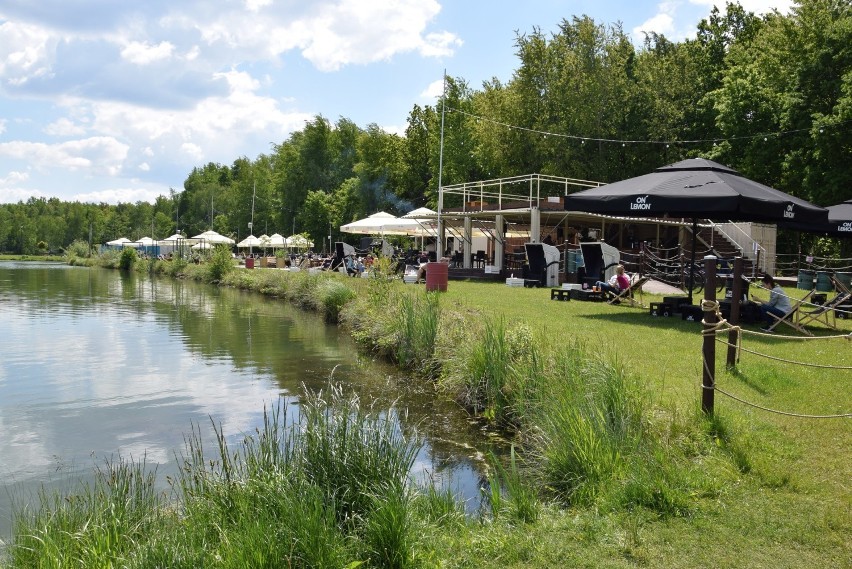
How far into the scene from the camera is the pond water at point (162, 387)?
8039mm

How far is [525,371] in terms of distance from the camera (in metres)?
8.31

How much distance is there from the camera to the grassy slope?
14.6 ft

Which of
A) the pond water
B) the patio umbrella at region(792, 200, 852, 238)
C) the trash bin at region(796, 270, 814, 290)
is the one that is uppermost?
the patio umbrella at region(792, 200, 852, 238)

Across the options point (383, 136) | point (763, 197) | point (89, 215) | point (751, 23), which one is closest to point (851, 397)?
point (763, 197)

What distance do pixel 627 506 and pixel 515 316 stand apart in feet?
26.5

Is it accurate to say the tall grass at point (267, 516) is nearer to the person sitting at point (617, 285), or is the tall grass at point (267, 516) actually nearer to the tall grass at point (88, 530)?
the tall grass at point (88, 530)

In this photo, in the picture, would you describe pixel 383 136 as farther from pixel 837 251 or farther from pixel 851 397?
pixel 851 397

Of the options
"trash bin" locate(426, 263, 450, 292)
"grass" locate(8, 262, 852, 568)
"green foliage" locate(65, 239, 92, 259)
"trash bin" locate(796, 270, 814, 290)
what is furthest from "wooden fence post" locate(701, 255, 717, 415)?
"green foliage" locate(65, 239, 92, 259)

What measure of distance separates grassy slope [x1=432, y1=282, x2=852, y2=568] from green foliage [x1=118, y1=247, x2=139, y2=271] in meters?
53.7

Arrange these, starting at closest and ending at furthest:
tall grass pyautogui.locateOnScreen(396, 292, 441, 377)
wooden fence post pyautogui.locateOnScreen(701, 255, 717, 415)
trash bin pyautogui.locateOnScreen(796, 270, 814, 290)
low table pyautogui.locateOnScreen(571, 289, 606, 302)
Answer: wooden fence post pyautogui.locateOnScreen(701, 255, 717, 415)
tall grass pyautogui.locateOnScreen(396, 292, 441, 377)
trash bin pyautogui.locateOnScreen(796, 270, 814, 290)
low table pyautogui.locateOnScreen(571, 289, 606, 302)

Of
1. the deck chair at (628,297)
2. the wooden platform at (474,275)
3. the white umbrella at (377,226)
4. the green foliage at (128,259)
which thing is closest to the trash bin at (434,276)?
the deck chair at (628,297)

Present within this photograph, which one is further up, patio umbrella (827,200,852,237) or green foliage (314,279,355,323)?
patio umbrella (827,200,852,237)

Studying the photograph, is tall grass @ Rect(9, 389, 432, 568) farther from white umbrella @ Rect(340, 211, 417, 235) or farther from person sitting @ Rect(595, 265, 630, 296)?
white umbrella @ Rect(340, 211, 417, 235)

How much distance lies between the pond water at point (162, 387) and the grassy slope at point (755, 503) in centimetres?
197
